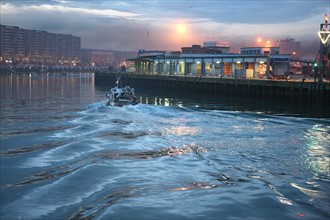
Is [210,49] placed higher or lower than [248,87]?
higher

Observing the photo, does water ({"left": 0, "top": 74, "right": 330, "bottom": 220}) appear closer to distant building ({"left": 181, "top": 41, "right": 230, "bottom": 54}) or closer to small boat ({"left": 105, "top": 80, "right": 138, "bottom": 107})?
small boat ({"left": 105, "top": 80, "right": 138, "bottom": 107})

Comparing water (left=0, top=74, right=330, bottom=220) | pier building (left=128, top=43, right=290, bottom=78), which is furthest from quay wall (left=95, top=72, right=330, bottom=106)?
water (left=0, top=74, right=330, bottom=220)

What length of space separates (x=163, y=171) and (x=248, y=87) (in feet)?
150

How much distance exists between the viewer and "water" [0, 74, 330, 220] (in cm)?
1205

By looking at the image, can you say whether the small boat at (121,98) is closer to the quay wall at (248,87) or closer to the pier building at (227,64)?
the quay wall at (248,87)

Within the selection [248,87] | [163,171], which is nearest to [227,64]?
[248,87]

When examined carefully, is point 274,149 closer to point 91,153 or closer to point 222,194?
point 222,194

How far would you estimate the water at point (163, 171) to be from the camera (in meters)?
12.0

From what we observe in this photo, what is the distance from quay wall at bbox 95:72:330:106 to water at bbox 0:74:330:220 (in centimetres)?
2234

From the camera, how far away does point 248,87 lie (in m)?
59.9

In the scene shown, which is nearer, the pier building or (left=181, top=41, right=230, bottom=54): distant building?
the pier building

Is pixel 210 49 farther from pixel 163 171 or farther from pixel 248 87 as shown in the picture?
pixel 163 171

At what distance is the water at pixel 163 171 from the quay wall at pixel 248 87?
73.3ft

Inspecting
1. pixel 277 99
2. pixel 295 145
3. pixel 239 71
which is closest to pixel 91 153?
pixel 295 145
